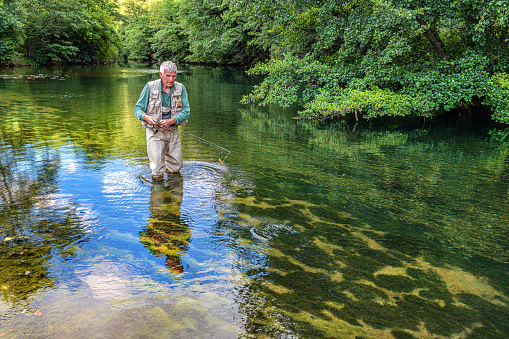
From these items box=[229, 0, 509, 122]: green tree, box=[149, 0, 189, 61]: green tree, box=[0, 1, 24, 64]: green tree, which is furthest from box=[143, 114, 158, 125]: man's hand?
box=[149, 0, 189, 61]: green tree

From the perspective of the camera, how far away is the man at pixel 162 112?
19.1 feet

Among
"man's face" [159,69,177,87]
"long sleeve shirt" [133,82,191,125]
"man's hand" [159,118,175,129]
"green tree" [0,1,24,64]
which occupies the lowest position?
"man's hand" [159,118,175,129]

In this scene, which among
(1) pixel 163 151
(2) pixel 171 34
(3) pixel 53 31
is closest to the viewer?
(1) pixel 163 151

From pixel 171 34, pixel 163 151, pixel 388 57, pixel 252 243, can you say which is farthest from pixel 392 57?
pixel 171 34

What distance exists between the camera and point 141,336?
2.78 m

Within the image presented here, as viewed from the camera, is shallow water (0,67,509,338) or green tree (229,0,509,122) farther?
green tree (229,0,509,122)

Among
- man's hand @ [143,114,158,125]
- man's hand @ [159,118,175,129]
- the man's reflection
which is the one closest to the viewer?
the man's reflection

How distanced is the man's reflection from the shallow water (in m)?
0.02

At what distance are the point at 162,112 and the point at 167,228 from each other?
2.26m

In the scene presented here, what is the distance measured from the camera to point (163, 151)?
20.8ft

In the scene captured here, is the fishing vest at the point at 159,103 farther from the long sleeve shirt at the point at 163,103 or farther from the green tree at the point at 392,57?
the green tree at the point at 392,57

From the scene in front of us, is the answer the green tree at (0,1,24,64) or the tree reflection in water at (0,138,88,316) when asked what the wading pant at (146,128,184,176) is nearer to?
the tree reflection in water at (0,138,88,316)

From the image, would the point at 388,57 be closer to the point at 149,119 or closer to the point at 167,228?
the point at 149,119

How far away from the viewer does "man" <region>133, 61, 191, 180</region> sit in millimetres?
5809
